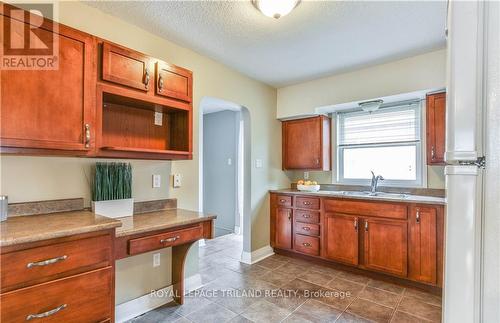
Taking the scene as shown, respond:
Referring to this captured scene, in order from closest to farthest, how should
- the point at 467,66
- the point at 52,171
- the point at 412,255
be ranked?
the point at 467,66 → the point at 52,171 → the point at 412,255

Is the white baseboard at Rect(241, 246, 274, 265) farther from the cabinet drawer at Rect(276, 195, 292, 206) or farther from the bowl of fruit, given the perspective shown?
the bowl of fruit

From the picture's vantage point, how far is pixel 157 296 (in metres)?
2.30

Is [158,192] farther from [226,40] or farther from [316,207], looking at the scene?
[316,207]

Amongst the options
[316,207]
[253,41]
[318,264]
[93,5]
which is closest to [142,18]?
[93,5]

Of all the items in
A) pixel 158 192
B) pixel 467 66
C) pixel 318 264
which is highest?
pixel 467 66

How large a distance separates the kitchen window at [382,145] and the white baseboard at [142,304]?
2640mm

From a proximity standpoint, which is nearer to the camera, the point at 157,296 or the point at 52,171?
the point at 52,171

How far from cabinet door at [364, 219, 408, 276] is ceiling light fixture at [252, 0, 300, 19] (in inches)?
91.2

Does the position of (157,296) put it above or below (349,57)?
below

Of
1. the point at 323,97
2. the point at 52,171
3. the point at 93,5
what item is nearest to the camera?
the point at 52,171

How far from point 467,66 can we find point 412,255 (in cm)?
258

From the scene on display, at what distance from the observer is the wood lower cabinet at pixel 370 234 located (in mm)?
2539

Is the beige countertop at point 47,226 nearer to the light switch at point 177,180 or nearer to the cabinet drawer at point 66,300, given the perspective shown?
the cabinet drawer at point 66,300

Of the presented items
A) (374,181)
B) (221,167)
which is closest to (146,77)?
(374,181)
